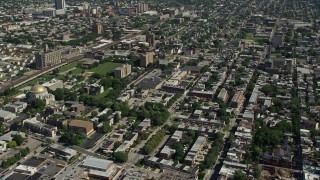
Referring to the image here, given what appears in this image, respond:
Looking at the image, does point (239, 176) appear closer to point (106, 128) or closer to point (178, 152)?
point (178, 152)

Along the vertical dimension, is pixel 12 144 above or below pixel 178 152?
below

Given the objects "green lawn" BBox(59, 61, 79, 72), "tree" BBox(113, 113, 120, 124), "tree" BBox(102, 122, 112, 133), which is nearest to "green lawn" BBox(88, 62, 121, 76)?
"green lawn" BBox(59, 61, 79, 72)

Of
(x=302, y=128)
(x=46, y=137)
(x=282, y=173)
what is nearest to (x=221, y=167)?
(x=282, y=173)

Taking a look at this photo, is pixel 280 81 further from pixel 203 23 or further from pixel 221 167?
pixel 203 23

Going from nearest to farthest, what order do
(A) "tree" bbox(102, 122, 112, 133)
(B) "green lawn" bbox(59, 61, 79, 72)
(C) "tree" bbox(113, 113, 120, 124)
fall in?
1. (A) "tree" bbox(102, 122, 112, 133)
2. (C) "tree" bbox(113, 113, 120, 124)
3. (B) "green lawn" bbox(59, 61, 79, 72)

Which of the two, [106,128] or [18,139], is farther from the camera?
[106,128]

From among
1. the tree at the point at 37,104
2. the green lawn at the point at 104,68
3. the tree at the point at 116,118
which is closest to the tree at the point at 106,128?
the tree at the point at 116,118

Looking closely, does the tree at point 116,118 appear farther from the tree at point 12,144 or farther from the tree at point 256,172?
the tree at point 256,172

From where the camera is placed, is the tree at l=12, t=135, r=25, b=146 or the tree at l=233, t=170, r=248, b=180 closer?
the tree at l=233, t=170, r=248, b=180

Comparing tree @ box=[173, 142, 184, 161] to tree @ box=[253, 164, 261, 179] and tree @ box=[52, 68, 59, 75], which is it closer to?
tree @ box=[253, 164, 261, 179]

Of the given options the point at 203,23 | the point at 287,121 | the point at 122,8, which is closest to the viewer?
the point at 287,121

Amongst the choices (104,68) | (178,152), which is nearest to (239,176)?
(178,152)
